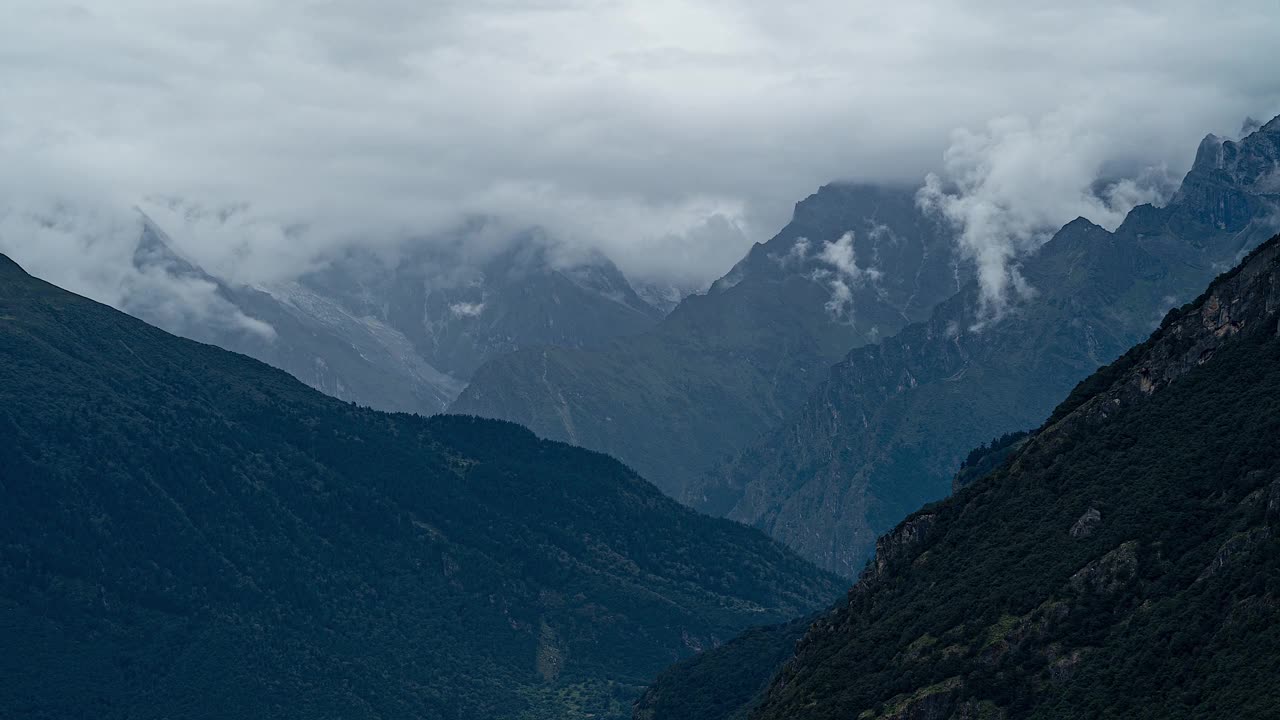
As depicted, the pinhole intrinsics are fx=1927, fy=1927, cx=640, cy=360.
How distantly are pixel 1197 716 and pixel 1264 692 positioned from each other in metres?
8.69

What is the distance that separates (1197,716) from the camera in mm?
198875

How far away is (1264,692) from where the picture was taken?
7584 inches
